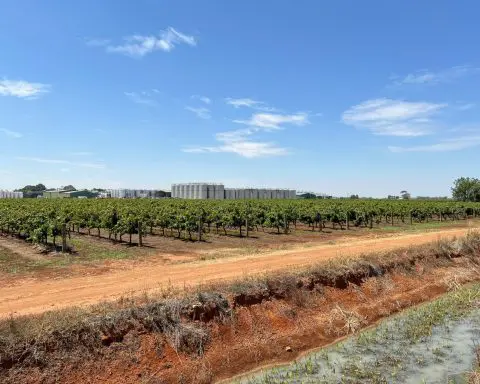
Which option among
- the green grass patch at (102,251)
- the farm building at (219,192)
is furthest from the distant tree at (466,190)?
the green grass patch at (102,251)

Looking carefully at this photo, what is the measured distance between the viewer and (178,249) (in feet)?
103

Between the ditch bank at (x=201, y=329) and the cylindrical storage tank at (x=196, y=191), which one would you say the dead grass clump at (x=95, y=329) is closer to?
the ditch bank at (x=201, y=329)

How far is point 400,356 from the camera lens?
1471 centimetres

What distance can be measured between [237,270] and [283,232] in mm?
25257

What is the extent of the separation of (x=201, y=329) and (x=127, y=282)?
548 centimetres

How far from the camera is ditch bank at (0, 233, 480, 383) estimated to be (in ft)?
40.3

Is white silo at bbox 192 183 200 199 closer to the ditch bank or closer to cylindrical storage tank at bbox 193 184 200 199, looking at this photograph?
cylindrical storage tank at bbox 193 184 200 199

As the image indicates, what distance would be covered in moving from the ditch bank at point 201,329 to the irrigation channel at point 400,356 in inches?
38.7

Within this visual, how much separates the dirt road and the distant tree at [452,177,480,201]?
111369 mm

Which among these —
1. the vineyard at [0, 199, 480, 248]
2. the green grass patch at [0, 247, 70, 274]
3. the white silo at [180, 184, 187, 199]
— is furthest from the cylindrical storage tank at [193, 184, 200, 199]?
the green grass patch at [0, 247, 70, 274]

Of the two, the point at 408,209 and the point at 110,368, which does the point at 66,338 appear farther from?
the point at 408,209

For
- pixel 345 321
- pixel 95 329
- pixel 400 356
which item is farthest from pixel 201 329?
pixel 400 356

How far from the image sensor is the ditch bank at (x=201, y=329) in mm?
12273

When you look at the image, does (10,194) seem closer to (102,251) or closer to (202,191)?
(202,191)
